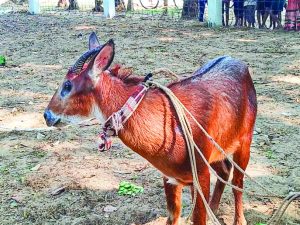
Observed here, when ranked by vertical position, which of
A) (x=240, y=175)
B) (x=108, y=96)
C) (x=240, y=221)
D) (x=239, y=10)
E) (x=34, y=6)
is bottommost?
(x=240, y=221)

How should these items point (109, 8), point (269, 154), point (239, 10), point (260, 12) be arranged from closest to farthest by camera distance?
point (269, 154) < point (260, 12) < point (239, 10) < point (109, 8)

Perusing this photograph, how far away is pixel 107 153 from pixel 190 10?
12.5 m

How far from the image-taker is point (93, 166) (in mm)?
5367

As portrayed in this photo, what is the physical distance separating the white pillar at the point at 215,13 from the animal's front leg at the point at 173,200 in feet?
37.2

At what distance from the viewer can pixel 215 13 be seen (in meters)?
14.7

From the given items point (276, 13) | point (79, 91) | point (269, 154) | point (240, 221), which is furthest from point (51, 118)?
point (276, 13)

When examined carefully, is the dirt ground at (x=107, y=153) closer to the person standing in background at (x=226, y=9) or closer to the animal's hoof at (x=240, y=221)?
the animal's hoof at (x=240, y=221)

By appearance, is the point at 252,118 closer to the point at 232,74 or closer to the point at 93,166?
the point at 232,74

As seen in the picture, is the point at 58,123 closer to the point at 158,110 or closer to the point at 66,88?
the point at 66,88

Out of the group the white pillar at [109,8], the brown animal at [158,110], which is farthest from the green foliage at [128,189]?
the white pillar at [109,8]

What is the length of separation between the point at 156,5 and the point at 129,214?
1828 centimetres

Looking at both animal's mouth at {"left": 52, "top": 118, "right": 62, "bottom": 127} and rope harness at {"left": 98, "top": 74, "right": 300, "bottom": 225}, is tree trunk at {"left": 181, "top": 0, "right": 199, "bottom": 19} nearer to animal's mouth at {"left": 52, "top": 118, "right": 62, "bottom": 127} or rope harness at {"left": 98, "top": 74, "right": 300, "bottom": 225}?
rope harness at {"left": 98, "top": 74, "right": 300, "bottom": 225}

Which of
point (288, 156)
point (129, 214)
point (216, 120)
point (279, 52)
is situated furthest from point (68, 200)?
point (279, 52)

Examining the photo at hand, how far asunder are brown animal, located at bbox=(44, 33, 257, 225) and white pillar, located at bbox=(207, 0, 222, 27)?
36.7ft
